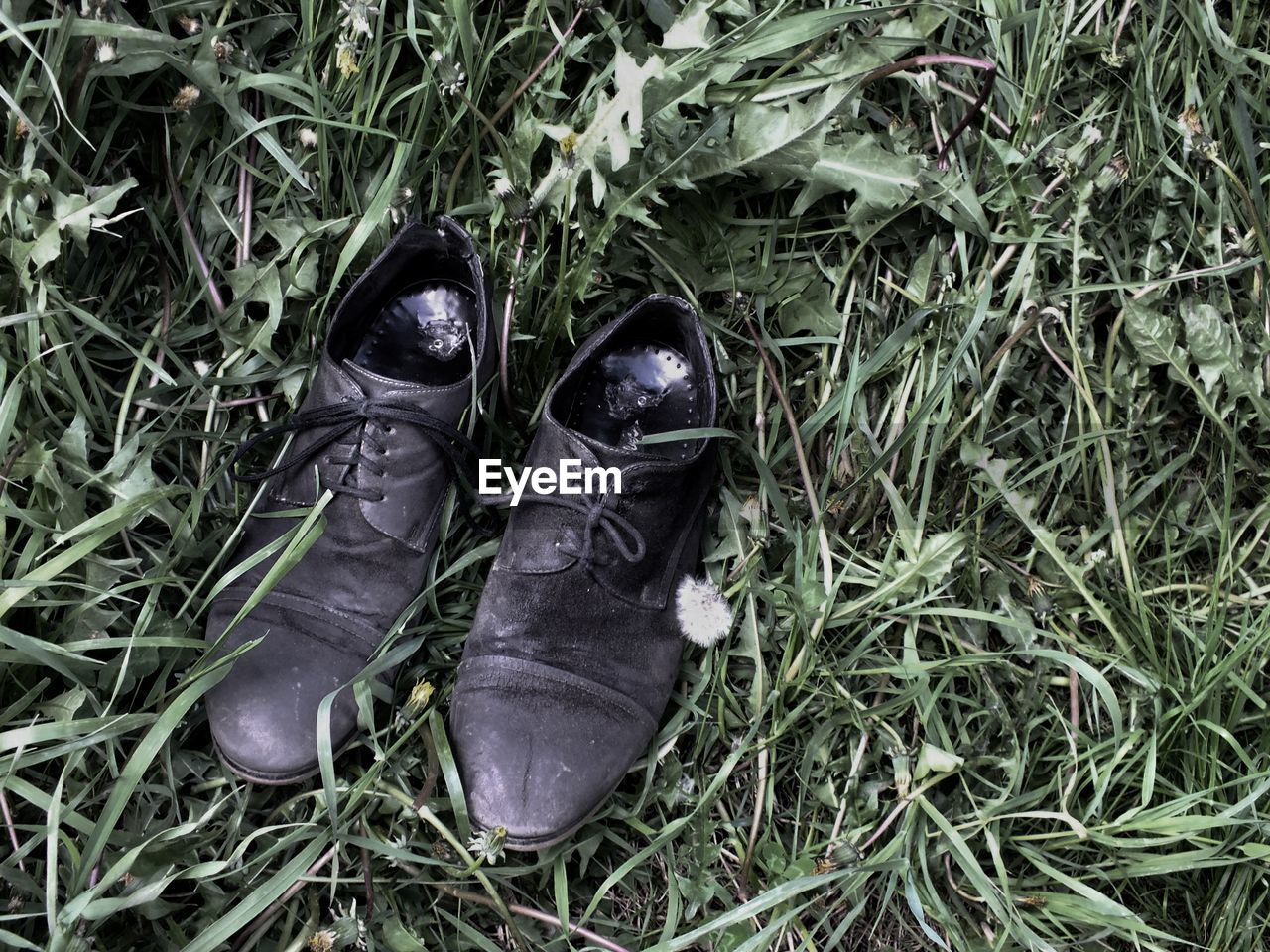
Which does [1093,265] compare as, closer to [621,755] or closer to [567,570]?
[567,570]

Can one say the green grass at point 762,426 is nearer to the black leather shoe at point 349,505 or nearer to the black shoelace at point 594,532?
the black leather shoe at point 349,505

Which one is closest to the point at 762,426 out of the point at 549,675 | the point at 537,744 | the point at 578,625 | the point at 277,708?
the point at 578,625

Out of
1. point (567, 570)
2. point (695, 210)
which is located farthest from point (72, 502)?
point (695, 210)

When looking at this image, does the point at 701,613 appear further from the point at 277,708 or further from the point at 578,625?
the point at 277,708

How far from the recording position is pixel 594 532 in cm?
180

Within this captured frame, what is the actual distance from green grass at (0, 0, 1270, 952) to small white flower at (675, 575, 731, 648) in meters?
0.05

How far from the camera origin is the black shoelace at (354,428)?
5.83 feet

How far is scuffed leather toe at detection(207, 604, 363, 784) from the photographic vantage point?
1.67 m

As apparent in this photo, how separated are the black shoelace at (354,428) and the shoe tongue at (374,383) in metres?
0.02

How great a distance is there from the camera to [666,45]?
171cm

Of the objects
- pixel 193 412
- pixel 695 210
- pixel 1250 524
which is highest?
pixel 695 210

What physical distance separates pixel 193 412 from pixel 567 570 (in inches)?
33.8

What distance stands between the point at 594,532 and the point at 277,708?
0.68 metres

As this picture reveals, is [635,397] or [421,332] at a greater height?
[421,332]
